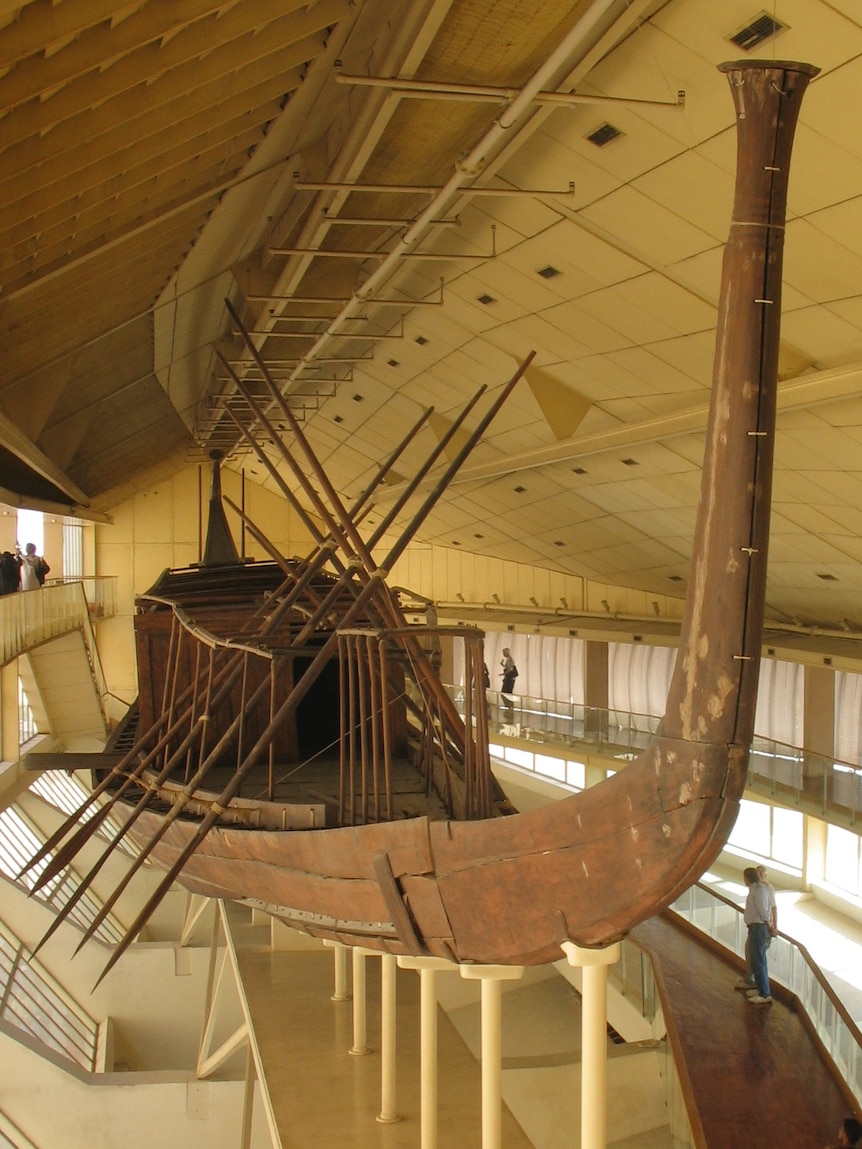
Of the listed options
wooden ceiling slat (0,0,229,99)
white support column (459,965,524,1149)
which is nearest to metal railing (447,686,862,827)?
white support column (459,965,524,1149)

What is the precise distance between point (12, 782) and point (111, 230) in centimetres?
991

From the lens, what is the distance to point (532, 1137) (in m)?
7.55

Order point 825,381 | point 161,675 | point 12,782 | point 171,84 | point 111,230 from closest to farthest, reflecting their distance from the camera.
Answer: point 171,84 < point 111,230 < point 825,381 < point 161,675 < point 12,782

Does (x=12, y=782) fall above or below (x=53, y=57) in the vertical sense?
below

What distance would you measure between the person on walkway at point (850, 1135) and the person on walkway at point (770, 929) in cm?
158

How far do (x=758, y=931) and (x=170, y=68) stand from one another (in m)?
5.46

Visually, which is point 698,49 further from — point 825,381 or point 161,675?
point 161,675

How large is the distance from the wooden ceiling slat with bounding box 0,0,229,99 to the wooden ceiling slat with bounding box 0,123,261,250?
107 cm

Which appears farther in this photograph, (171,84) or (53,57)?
(171,84)

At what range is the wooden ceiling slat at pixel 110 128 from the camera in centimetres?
429

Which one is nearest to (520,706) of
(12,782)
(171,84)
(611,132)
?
(12,782)

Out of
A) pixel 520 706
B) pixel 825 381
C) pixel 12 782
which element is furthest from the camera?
pixel 520 706

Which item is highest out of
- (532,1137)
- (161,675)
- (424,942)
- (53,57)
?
(53,57)

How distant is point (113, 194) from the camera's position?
17.6 feet
